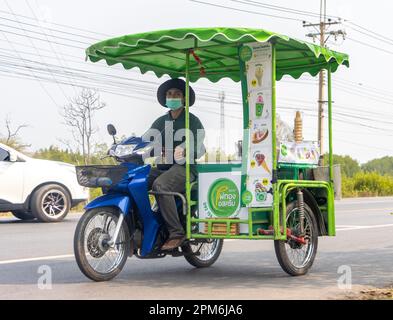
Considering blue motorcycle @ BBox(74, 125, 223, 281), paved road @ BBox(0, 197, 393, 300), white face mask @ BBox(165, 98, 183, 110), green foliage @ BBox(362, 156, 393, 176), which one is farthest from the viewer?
green foliage @ BBox(362, 156, 393, 176)

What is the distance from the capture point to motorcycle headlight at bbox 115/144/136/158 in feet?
26.5

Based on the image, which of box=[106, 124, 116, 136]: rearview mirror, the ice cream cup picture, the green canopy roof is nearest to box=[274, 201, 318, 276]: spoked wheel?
the ice cream cup picture

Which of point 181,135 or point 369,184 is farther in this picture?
point 369,184

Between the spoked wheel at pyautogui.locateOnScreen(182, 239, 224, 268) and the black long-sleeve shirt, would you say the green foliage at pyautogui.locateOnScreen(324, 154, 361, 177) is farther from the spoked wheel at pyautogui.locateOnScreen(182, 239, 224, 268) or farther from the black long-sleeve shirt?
the black long-sleeve shirt

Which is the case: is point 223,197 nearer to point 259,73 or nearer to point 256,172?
point 256,172

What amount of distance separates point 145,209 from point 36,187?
9.05 metres

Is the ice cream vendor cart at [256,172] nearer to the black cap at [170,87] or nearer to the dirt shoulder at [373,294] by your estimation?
the black cap at [170,87]

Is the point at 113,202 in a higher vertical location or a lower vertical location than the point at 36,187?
lower

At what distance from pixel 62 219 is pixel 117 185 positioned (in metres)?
9.63

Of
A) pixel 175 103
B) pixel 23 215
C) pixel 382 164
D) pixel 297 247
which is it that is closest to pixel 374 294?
pixel 297 247

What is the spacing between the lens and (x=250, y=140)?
8.40 meters

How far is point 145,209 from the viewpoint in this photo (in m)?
8.08

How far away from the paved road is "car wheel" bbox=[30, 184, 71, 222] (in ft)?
10.5
